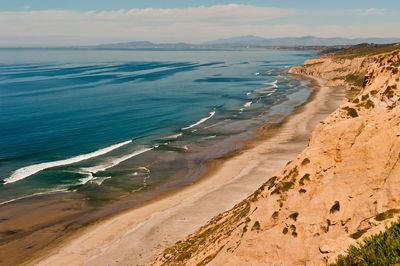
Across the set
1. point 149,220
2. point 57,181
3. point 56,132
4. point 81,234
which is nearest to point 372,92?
point 149,220

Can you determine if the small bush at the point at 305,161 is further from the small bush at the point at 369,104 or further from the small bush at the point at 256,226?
the small bush at the point at 369,104

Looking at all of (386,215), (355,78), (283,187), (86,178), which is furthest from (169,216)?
(355,78)

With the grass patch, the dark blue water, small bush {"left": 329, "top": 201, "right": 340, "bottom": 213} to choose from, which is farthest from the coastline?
the grass patch

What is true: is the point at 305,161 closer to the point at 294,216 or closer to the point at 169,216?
the point at 294,216

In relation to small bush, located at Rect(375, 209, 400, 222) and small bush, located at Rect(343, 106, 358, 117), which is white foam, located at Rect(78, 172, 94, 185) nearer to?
small bush, located at Rect(343, 106, 358, 117)

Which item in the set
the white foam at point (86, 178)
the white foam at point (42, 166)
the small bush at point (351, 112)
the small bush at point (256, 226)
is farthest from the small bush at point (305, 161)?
the white foam at point (42, 166)
